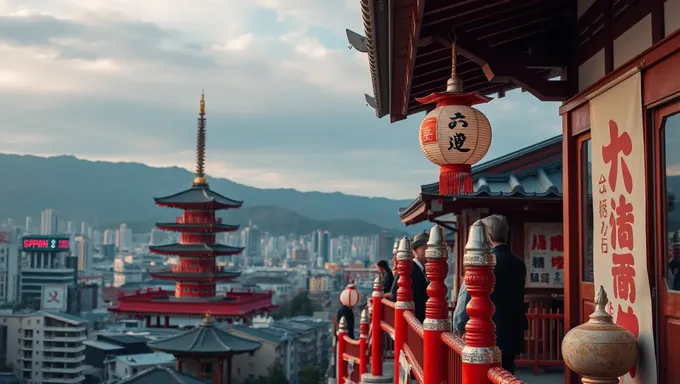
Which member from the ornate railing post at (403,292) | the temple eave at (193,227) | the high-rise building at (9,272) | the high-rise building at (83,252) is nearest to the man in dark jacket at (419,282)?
the ornate railing post at (403,292)

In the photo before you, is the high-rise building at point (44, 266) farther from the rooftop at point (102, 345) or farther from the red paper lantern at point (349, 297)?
the red paper lantern at point (349, 297)

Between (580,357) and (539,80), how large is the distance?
11.5 feet

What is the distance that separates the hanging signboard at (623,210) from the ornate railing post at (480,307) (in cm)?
92

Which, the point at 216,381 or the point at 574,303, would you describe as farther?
the point at 216,381

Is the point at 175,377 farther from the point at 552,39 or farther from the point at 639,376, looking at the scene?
the point at 639,376

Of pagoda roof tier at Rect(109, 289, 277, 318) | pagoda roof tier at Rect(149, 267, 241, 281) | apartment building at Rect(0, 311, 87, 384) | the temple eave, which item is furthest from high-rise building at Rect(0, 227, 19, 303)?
the temple eave

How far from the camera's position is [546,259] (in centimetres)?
1077

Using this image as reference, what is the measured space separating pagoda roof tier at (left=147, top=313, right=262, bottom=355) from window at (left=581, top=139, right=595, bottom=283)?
32.2 meters

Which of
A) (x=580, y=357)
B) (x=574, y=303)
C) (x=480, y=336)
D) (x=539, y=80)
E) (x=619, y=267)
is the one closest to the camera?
(x=580, y=357)

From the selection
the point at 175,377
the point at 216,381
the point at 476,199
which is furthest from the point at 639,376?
the point at 216,381

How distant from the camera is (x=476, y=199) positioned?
413 inches

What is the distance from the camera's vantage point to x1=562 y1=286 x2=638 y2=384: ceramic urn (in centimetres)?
342

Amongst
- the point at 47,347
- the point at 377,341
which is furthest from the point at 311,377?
the point at 377,341

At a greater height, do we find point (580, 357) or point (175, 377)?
point (580, 357)
